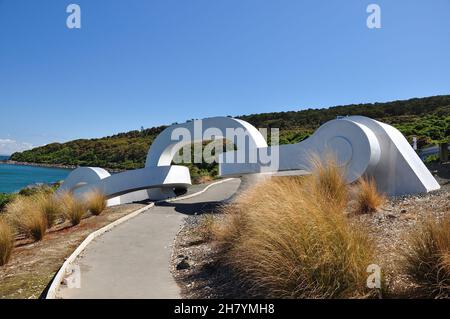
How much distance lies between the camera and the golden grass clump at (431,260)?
11.0 feet

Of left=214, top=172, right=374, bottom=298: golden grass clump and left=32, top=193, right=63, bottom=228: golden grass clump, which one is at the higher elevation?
left=214, top=172, right=374, bottom=298: golden grass clump

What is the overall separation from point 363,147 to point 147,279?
22.7 feet

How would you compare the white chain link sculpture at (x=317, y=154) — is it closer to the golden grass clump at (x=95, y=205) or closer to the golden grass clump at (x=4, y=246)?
the golden grass clump at (x=95, y=205)

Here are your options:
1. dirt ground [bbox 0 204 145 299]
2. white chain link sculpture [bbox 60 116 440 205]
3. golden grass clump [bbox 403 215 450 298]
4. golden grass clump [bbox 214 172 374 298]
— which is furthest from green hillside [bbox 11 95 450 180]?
golden grass clump [bbox 403 215 450 298]

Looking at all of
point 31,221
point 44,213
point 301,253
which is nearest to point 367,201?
point 301,253

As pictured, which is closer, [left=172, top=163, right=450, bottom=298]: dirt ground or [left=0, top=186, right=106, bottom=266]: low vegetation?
[left=172, top=163, right=450, bottom=298]: dirt ground

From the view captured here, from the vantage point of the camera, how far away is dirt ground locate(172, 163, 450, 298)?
3916 millimetres

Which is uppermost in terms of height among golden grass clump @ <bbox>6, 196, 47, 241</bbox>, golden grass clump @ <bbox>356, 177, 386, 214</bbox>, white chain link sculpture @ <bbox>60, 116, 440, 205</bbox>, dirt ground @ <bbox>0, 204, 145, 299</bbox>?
white chain link sculpture @ <bbox>60, 116, 440, 205</bbox>

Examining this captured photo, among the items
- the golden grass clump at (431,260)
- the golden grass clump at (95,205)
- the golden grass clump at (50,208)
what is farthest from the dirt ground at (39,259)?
the golden grass clump at (431,260)

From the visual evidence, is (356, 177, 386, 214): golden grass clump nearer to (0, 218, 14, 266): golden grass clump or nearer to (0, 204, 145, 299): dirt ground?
(0, 204, 145, 299): dirt ground

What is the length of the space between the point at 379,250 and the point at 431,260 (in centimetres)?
105

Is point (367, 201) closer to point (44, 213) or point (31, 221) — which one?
point (31, 221)

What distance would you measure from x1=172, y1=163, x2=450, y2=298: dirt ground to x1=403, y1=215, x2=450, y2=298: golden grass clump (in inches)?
4.6

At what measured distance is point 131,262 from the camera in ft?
19.5
